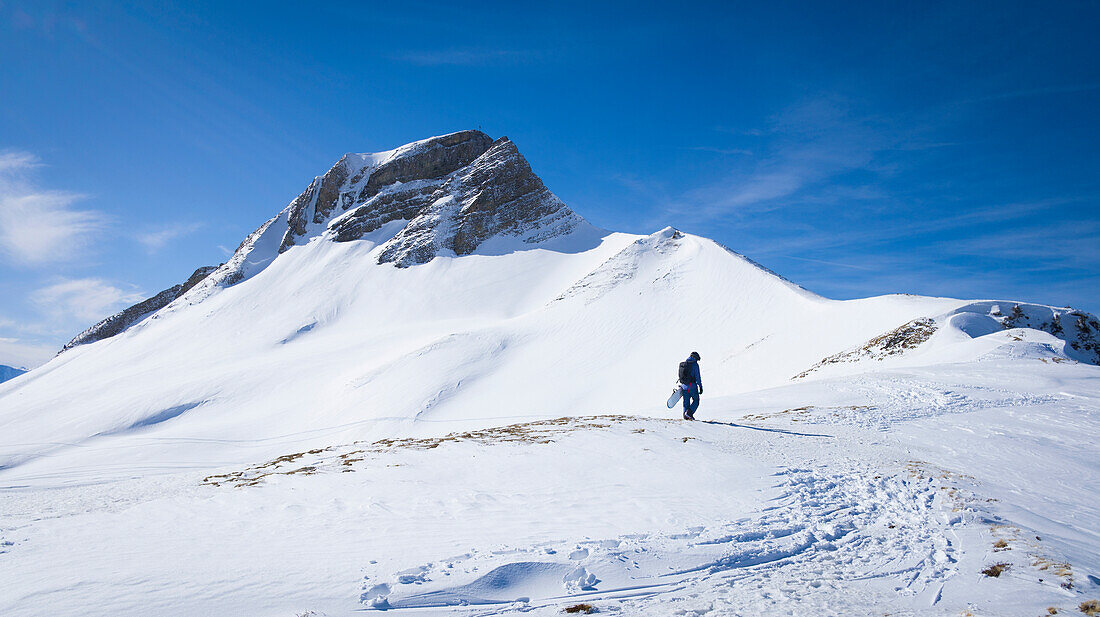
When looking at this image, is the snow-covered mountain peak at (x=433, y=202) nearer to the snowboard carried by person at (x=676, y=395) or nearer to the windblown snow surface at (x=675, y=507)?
the windblown snow surface at (x=675, y=507)

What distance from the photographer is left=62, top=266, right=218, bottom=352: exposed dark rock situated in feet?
258

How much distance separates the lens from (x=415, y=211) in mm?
73938

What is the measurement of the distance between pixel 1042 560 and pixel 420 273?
6026 cm

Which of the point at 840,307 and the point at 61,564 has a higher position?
the point at 840,307

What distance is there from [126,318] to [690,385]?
326 feet

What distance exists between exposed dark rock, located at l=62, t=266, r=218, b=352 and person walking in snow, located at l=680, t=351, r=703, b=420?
94434mm

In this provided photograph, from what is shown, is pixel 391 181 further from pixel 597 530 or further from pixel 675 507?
pixel 597 530

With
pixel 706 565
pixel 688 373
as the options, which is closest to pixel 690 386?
pixel 688 373

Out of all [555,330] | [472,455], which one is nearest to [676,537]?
[472,455]

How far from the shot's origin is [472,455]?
8.39 metres

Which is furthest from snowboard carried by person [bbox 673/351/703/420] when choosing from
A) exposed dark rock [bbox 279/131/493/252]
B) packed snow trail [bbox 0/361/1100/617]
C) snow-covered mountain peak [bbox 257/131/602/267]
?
exposed dark rock [bbox 279/131/493/252]

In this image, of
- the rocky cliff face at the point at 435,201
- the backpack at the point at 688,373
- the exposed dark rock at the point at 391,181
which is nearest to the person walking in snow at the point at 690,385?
the backpack at the point at 688,373

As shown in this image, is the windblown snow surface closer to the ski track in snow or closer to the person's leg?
the ski track in snow

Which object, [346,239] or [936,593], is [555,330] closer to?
[936,593]
